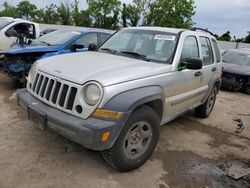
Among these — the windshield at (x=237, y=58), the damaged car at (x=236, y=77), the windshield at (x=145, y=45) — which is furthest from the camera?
the windshield at (x=237, y=58)

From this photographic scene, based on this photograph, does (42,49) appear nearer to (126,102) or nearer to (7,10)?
(126,102)

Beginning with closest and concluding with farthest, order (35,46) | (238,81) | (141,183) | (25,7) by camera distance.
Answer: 1. (141,183)
2. (35,46)
3. (238,81)
4. (25,7)

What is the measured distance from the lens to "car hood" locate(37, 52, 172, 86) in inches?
124

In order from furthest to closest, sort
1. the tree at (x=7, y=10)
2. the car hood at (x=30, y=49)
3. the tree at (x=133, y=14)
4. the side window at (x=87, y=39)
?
the tree at (x=7, y=10)
the tree at (x=133, y=14)
the side window at (x=87, y=39)
the car hood at (x=30, y=49)

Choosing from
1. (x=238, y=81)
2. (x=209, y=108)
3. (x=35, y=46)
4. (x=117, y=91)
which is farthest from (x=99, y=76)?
(x=238, y=81)

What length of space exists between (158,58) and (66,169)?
6.77ft

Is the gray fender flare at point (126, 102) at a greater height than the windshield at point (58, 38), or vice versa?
the windshield at point (58, 38)

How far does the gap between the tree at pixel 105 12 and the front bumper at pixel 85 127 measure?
44692 mm

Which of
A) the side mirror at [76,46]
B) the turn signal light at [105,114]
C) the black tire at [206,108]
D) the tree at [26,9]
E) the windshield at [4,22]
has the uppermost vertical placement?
the tree at [26,9]

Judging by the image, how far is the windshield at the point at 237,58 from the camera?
35.2 ft

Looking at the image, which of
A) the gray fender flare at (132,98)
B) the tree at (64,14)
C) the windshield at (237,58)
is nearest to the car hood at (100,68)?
the gray fender flare at (132,98)

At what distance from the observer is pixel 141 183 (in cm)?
329

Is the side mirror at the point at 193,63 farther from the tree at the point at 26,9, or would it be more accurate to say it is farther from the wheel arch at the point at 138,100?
the tree at the point at 26,9

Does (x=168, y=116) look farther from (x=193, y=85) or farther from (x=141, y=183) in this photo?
(x=141, y=183)
